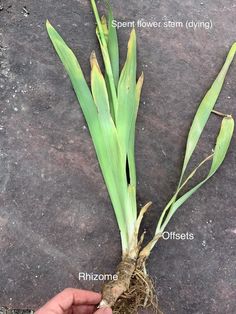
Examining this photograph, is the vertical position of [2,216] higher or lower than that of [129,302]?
higher

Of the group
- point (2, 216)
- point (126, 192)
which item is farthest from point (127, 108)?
point (2, 216)

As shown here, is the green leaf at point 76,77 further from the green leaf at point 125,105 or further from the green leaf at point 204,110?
the green leaf at point 204,110

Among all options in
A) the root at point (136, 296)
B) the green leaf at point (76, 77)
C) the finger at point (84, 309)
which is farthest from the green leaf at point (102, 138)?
the finger at point (84, 309)

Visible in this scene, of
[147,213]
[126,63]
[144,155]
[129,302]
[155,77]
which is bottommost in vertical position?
[129,302]

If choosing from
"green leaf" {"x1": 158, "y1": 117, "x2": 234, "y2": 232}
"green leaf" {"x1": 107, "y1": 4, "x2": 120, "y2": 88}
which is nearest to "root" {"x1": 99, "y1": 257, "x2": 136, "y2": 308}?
"green leaf" {"x1": 158, "y1": 117, "x2": 234, "y2": 232}

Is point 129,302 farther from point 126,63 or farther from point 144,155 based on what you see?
point 126,63
